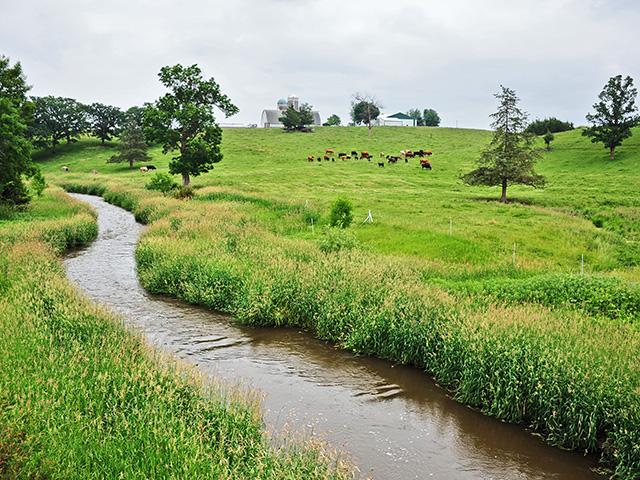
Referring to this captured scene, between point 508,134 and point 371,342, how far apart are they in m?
36.5

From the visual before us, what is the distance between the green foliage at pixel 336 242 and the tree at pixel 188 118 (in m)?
29.3

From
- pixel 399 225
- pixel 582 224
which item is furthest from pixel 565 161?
pixel 399 225

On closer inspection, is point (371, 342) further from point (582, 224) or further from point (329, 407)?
point (582, 224)

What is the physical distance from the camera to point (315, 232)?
94.6 feet

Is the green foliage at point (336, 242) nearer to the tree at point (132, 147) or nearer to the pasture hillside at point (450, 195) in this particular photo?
the pasture hillside at point (450, 195)

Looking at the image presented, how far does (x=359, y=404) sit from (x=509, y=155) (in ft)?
125

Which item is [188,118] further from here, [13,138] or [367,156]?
[367,156]

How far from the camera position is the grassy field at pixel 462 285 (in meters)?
10.8

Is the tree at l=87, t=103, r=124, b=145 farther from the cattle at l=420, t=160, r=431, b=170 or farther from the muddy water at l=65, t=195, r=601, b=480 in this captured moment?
the muddy water at l=65, t=195, r=601, b=480

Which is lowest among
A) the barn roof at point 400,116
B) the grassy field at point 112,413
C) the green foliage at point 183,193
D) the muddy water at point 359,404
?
the muddy water at point 359,404

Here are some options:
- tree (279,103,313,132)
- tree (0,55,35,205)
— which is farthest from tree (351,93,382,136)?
tree (0,55,35,205)

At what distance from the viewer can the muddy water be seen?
A: 9852 mm

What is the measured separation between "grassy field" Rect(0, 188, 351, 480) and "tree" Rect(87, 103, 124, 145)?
106047 millimetres

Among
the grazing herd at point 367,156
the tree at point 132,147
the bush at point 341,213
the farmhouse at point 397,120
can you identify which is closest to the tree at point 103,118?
the tree at point 132,147
